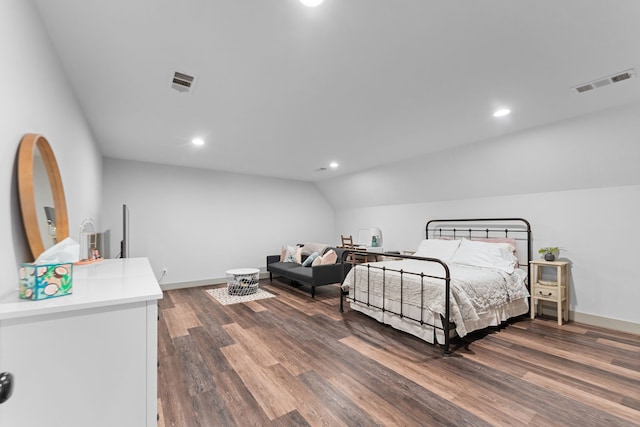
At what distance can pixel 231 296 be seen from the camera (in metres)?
4.99

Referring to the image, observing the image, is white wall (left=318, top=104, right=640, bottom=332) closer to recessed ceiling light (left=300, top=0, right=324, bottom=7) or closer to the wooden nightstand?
the wooden nightstand

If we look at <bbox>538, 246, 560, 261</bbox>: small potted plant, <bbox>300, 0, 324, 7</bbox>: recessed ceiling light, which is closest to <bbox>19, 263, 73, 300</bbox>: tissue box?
<bbox>300, 0, 324, 7</bbox>: recessed ceiling light

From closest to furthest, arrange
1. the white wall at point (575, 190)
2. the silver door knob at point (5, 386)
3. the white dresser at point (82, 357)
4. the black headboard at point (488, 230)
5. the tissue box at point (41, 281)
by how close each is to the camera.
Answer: the silver door knob at point (5, 386) < the white dresser at point (82, 357) < the tissue box at point (41, 281) < the white wall at point (575, 190) < the black headboard at point (488, 230)

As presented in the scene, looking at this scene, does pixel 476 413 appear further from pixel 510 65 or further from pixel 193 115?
pixel 193 115

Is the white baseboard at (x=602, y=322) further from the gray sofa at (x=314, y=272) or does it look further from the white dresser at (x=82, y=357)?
the white dresser at (x=82, y=357)

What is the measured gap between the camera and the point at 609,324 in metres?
3.42

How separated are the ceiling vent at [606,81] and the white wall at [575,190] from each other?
0.77 metres

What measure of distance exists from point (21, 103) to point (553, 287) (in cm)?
520

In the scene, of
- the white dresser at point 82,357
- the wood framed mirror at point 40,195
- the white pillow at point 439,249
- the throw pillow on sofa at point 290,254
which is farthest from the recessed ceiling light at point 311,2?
the throw pillow on sofa at point 290,254

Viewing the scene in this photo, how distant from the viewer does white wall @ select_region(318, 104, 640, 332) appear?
10.6ft

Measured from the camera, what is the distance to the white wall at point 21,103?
1.18 m

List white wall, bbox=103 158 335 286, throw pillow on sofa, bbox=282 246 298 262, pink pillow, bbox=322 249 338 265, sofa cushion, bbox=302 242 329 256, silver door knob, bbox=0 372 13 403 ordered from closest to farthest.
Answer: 1. silver door knob, bbox=0 372 13 403
2. white wall, bbox=103 158 335 286
3. pink pillow, bbox=322 249 338 265
4. sofa cushion, bbox=302 242 329 256
5. throw pillow on sofa, bbox=282 246 298 262

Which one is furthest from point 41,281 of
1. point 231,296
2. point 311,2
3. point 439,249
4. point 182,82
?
point 439,249

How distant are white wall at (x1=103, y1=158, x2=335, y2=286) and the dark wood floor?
2.13m
